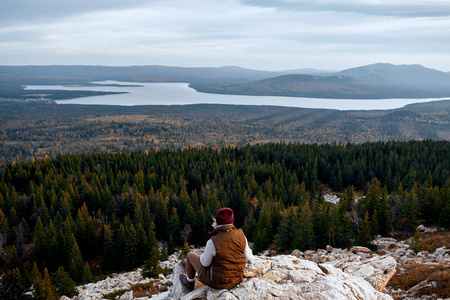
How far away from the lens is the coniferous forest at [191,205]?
145ft

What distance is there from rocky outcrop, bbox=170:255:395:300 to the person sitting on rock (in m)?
0.61

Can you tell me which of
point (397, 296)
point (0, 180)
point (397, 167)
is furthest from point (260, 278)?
point (0, 180)

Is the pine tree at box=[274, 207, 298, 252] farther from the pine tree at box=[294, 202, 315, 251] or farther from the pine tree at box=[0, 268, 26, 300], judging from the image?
the pine tree at box=[0, 268, 26, 300]

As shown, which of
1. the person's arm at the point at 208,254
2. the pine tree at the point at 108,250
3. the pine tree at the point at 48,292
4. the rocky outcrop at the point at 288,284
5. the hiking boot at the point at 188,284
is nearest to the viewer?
the person's arm at the point at 208,254

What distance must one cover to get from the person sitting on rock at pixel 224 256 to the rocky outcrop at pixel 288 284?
61 centimetres

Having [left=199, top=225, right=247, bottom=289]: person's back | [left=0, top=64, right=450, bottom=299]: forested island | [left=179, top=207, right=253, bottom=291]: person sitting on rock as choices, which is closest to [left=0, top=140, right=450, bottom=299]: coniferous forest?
[left=0, top=64, right=450, bottom=299]: forested island

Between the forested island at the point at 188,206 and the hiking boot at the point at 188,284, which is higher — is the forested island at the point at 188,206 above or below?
below

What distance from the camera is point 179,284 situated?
15.0 metres

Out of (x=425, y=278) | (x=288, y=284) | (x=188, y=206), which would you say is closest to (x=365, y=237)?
(x=425, y=278)

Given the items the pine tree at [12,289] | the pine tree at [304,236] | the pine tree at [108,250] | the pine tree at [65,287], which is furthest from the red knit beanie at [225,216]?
the pine tree at [108,250]

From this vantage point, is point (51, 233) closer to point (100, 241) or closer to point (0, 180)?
point (100, 241)

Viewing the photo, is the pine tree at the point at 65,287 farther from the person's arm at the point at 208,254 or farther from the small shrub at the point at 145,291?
the person's arm at the point at 208,254

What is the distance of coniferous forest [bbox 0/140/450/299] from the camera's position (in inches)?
1746

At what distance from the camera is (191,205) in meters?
66.9
